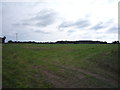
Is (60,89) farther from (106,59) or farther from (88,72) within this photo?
(106,59)

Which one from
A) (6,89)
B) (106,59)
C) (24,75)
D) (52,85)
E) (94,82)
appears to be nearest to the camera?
(6,89)

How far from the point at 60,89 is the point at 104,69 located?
28.8 ft

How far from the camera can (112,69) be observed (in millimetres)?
18094

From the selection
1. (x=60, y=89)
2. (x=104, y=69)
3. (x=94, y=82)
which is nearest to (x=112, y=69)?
(x=104, y=69)

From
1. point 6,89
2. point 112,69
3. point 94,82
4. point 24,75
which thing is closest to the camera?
point 6,89

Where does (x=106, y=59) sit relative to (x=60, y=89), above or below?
above

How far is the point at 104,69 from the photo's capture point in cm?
1828

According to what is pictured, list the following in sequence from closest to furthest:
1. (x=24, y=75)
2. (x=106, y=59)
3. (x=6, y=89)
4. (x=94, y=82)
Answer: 1. (x=6, y=89)
2. (x=94, y=82)
3. (x=24, y=75)
4. (x=106, y=59)

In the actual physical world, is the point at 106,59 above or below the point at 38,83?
above

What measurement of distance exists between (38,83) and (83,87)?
4438 millimetres

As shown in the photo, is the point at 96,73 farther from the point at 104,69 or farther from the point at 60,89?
the point at 60,89

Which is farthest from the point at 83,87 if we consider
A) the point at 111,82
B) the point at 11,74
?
the point at 11,74

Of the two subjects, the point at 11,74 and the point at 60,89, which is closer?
the point at 60,89

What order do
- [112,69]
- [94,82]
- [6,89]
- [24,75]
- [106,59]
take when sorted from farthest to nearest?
[106,59] → [112,69] → [24,75] → [94,82] → [6,89]
